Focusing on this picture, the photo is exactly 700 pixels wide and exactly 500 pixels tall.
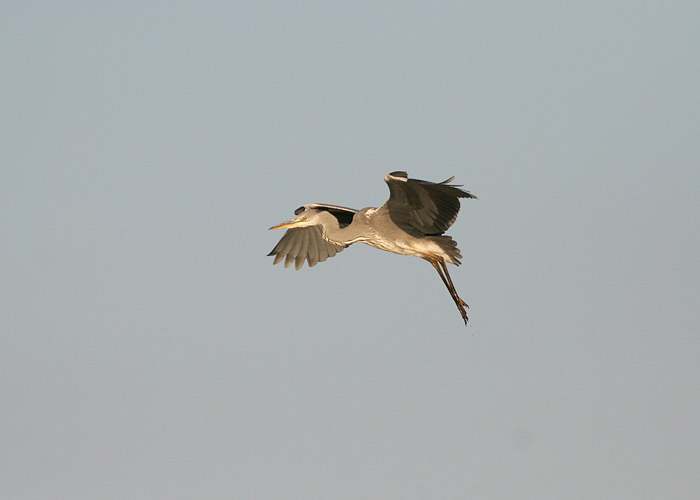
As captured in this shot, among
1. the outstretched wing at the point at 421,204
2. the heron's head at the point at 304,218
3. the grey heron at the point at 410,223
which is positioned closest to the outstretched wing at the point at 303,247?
the heron's head at the point at 304,218

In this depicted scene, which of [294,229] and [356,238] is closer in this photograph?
[356,238]

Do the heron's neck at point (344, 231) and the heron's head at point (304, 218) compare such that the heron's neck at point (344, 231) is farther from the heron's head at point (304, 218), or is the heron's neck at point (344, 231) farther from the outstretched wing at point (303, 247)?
the outstretched wing at point (303, 247)

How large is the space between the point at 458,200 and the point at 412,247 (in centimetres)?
131

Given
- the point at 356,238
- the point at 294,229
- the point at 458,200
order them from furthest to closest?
the point at 294,229, the point at 356,238, the point at 458,200

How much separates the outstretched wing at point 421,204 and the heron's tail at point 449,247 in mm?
109

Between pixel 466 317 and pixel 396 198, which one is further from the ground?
pixel 396 198

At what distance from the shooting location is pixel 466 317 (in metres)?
17.1

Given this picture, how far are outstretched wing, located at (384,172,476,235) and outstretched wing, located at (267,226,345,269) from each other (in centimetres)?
323

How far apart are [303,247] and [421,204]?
445 centimetres

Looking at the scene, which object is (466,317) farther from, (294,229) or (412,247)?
(294,229)

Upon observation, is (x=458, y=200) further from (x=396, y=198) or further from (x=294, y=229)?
(x=294, y=229)

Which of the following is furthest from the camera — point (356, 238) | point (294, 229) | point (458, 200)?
point (294, 229)

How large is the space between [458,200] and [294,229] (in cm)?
498

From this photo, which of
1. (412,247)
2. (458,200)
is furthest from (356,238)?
(458,200)
